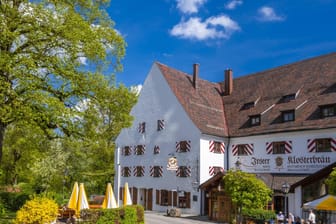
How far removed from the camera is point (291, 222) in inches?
896

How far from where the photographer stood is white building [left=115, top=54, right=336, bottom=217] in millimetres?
28094

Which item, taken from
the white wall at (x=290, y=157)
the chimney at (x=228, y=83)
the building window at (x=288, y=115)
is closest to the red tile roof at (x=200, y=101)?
the chimney at (x=228, y=83)

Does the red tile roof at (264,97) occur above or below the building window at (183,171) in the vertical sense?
above

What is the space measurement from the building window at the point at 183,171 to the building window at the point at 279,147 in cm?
717

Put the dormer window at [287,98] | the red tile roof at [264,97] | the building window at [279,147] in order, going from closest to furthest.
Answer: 1. the red tile roof at [264,97]
2. the building window at [279,147]
3. the dormer window at [287,98]

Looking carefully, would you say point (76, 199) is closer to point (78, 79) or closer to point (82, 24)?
point (78, 79)

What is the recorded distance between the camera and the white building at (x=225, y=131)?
28.1 meters

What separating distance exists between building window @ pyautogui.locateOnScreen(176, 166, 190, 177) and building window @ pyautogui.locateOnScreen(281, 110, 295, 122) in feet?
28.4

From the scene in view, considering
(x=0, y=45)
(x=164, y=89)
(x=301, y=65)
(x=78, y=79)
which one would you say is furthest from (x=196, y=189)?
(x=0, y=45)

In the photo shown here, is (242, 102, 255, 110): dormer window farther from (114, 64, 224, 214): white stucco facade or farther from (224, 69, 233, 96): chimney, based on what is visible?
(114, 64, 224, 214): white stucco facade

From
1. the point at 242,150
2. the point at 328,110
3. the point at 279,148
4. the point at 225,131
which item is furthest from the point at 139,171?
the point at 328,110

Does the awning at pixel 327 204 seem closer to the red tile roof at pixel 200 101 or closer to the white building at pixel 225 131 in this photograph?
the white building at pixel 225 131

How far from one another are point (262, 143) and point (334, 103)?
6192mm

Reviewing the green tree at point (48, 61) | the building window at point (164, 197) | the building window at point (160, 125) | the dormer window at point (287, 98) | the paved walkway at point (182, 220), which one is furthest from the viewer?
the building window at point (160, 125)
